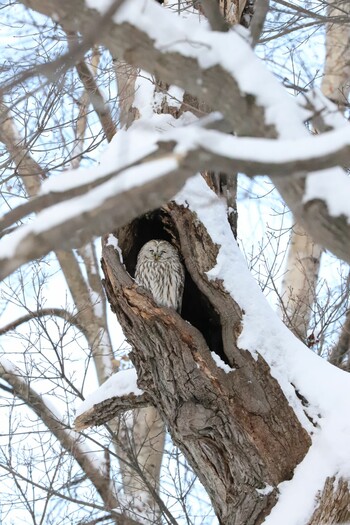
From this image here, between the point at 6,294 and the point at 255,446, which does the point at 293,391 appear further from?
the point at 6,294

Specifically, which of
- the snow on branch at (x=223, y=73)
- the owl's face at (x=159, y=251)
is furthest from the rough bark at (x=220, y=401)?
the snow on branch at (x=223, y=73)

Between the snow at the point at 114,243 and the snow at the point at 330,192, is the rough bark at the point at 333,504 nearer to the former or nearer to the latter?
the snow at the point at 114,243

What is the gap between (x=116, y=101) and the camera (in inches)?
230

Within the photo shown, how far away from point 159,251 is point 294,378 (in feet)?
6.18

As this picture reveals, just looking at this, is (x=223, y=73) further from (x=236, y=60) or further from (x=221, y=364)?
(x=221, y=364)

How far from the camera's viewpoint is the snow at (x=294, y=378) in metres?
4.80

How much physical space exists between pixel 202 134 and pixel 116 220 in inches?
15.4

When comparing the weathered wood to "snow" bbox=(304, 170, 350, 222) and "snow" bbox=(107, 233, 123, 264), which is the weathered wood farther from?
"snow" bbox=(304, 170, 350, 222)

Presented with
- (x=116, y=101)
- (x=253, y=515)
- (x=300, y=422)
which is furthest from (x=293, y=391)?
(x=116, y=101)

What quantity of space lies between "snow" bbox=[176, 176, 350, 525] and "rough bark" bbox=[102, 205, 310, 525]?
0.07 meters

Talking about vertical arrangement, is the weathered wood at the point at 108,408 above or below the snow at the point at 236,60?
above

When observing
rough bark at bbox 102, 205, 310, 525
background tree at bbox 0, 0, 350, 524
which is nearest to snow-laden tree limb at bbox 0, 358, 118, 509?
background tree at bbox 0, 0, 350, 524

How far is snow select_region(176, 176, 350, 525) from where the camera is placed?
4801 millimetres

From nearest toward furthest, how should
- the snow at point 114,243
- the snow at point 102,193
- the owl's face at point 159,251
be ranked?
the snow at point 102,193, the snow at point 114,243, the owl's face at point 159,251
